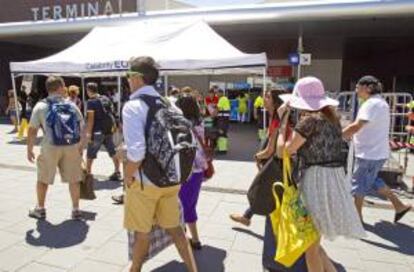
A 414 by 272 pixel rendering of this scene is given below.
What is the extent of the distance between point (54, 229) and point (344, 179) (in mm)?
3193

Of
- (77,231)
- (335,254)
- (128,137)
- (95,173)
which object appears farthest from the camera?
(95,173)

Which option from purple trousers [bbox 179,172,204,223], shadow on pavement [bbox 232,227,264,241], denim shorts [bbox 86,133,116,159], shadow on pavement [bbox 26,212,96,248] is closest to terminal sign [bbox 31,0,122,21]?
denim shorts [bbox 86,133,116,159]

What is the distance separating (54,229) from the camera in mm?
4746

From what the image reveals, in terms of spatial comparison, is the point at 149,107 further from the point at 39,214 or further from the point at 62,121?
the point at 39,214

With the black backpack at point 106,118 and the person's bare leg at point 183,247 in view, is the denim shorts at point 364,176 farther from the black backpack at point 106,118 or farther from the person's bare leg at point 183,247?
the black backpack at point 106,118

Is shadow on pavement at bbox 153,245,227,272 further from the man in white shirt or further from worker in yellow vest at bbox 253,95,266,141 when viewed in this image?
worker in yellow vest at bbox 253,95,266,141

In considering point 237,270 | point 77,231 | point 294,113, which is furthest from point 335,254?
point 77,231

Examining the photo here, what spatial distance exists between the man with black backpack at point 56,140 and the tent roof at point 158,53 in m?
4.75

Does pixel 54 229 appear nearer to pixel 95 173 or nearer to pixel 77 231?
pixel 77 231

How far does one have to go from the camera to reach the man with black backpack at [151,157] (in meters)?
2.91

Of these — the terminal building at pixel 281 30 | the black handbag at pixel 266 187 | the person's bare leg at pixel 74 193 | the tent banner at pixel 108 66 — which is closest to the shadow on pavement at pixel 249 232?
the black handbag at pixel 266 187

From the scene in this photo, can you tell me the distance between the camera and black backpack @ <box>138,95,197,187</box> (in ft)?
9.62

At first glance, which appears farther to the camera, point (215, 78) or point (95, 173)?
point (215, 78)

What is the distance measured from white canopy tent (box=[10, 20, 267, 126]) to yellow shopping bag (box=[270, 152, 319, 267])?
616 cm
